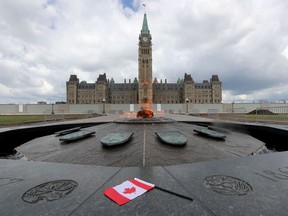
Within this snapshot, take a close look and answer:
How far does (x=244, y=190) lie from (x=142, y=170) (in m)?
1.13

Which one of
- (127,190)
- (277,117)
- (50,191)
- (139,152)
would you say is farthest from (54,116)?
(277,117)

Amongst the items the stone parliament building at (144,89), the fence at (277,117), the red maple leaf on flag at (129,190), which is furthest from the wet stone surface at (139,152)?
the stone parliament building at (144,89)

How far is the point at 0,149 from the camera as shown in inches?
193

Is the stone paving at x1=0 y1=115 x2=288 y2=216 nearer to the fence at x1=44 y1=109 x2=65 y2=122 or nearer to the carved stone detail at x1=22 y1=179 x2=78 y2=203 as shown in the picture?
the carved stone detail at x1=22 y1=179 x2=78 y2=203

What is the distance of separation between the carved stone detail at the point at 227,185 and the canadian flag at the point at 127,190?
645 millimetres

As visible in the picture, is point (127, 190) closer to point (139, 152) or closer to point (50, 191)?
point (50, 191)

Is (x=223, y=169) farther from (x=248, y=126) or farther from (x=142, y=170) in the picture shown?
(x=248, y=126)

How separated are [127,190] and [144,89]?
77582mm

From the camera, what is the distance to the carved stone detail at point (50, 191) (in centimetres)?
155

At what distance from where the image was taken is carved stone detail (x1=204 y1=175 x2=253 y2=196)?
5.57 ft

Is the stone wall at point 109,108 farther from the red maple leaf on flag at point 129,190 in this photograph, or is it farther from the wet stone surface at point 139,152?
the red maple leaf on flag at point 129,190

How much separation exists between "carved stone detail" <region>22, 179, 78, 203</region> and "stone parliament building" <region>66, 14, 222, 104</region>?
7639 cm

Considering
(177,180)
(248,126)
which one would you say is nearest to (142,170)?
(177,180)

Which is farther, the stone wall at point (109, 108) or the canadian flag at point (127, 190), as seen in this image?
the stone wall at point (109, 108)
